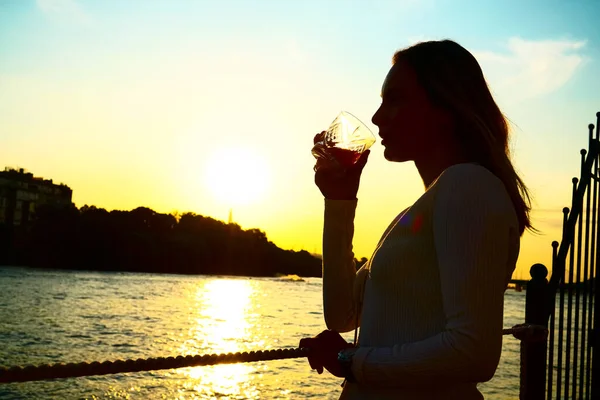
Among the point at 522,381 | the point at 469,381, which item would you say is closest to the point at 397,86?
the point at 469,381

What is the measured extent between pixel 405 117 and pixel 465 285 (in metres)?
0.50

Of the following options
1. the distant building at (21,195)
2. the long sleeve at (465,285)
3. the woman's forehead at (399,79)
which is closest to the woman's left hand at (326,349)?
the long sleeve at (465,285)

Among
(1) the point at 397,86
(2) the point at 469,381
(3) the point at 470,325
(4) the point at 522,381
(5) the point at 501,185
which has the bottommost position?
(4) the point at 522,381

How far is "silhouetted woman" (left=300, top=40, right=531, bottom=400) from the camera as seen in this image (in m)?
1.19

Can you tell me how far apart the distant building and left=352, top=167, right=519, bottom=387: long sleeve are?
110 meters

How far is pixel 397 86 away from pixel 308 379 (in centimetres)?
1934

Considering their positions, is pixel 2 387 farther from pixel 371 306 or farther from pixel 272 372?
pixel 371 306

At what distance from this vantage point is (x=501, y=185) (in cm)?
128

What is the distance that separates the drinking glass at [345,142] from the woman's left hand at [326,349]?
478 millimetres

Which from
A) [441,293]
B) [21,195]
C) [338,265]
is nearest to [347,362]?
[441,293]

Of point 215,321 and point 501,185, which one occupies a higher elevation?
point 501,185

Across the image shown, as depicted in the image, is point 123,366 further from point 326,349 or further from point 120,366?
point 326,349

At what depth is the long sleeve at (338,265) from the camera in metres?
1.71

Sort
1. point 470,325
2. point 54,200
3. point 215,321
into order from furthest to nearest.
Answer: point 54,200 → point 215,321 → point 470,325
